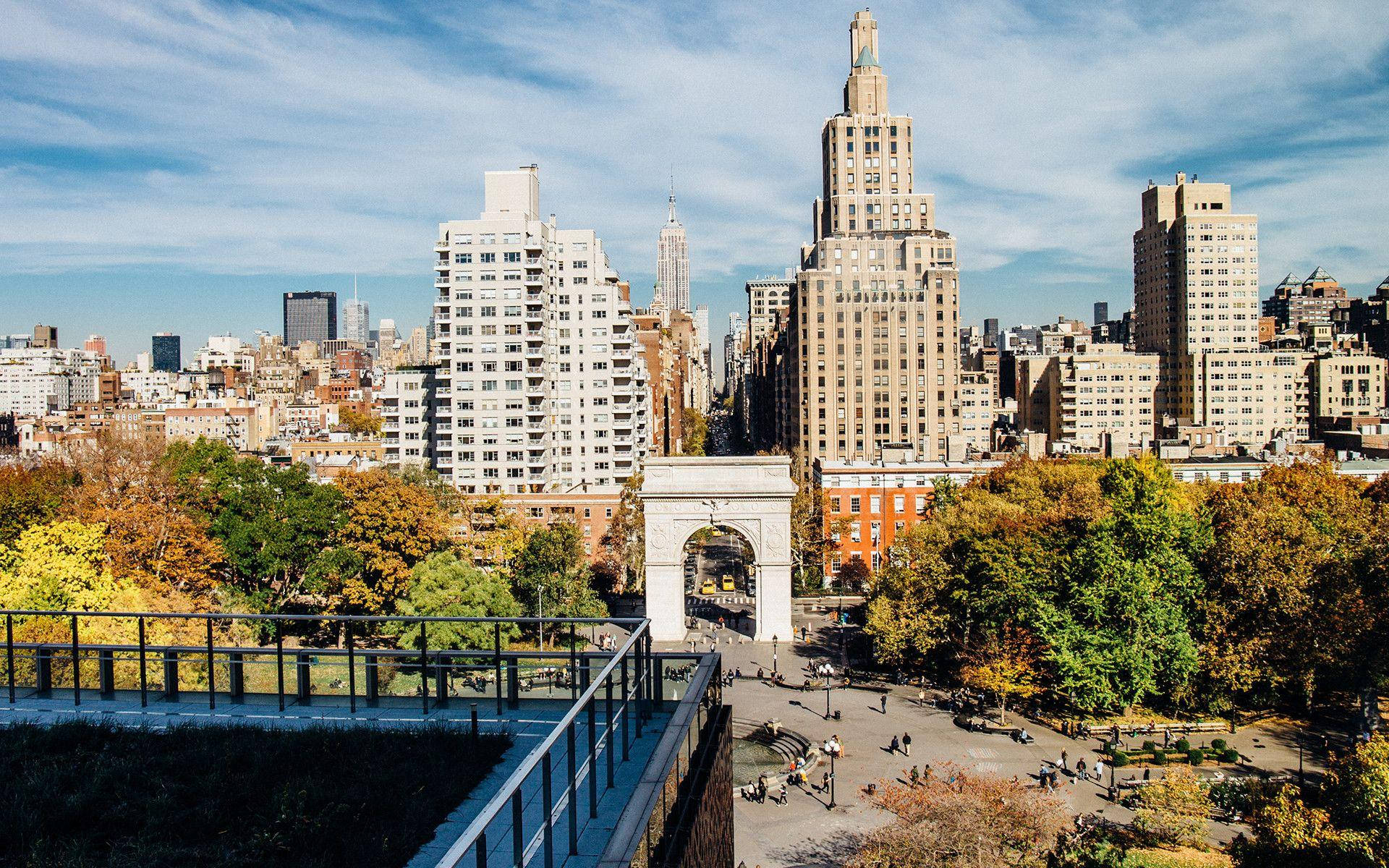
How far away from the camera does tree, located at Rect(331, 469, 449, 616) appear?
1969 inches

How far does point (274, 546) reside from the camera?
167 ft

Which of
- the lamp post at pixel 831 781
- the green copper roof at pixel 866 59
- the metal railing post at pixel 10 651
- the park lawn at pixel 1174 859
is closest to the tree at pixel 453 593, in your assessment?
the lamp post at pixel 831 781

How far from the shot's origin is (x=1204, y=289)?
126 metres

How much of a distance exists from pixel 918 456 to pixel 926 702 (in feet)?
128

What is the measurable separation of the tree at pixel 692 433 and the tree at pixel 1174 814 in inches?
4346

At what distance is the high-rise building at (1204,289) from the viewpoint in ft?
409

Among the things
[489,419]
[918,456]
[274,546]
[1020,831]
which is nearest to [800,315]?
[918,456]

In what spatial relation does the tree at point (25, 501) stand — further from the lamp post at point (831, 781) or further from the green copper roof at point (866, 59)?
the green copper roof at point (866, 59)

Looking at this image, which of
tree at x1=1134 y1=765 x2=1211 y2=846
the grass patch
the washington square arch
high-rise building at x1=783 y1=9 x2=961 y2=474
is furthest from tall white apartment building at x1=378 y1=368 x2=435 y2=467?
the grass patch

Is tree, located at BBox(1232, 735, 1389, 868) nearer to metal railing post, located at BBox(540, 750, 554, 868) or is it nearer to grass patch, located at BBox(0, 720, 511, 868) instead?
grass patch, located at BBox(0, 720, 511, 868)

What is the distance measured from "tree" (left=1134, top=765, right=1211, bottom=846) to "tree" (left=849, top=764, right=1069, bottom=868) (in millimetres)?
2619

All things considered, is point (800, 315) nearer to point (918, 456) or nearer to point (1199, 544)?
point (918, 456)

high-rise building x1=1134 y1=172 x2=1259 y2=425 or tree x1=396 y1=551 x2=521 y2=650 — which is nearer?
tree x1=396 y1=551 x2=521 y2=650

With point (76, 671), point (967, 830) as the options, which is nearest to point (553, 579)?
point (967, 830)
